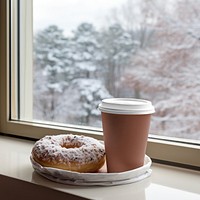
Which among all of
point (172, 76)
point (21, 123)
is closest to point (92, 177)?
point (172, 76)

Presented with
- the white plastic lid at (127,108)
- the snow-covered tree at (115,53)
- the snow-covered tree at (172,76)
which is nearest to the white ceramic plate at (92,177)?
the white plastic lid at (127,108)

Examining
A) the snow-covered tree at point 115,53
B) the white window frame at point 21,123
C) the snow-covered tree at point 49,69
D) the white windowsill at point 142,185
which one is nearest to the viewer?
the white windowsill at point 142,185

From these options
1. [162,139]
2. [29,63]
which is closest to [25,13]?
[29,63]

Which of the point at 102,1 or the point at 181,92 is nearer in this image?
the point at 181,92

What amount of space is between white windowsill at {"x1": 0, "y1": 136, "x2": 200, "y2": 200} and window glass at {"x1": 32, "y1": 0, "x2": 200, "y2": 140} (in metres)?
0.14

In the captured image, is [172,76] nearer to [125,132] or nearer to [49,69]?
[125,132]

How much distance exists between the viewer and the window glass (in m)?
0.89

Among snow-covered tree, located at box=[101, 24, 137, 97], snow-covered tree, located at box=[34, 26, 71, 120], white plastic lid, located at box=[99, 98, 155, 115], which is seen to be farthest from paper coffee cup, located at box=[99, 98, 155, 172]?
snow-covered tree, located at box=[34, 26, 71, 120]

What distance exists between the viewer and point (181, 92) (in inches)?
35.7

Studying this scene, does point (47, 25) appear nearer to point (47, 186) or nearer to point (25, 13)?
point (25, 13)

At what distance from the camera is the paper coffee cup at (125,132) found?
27.3 inches

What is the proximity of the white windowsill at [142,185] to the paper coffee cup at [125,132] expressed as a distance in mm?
50

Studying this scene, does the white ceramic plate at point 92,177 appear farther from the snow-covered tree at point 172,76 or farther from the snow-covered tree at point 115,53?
the snow-covered tree at point 115,53

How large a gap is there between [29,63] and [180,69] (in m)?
0.54
